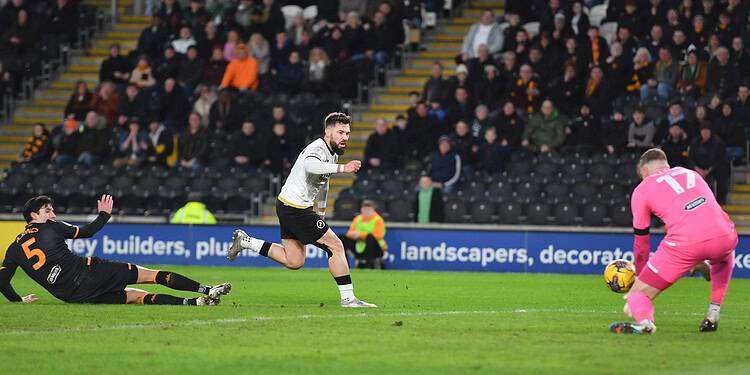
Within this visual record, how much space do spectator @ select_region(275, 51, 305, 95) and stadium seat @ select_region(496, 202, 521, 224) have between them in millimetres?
6700

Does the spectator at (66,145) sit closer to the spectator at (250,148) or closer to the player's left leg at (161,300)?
the spectator at (250,148)

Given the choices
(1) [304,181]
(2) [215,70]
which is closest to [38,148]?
(2) [215,70]

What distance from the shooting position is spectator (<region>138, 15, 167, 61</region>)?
33.0 m

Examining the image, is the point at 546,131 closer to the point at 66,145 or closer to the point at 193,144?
the point at 193,144

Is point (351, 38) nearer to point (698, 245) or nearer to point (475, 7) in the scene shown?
point (475, 7)

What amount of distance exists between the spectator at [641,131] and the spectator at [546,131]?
1456mm

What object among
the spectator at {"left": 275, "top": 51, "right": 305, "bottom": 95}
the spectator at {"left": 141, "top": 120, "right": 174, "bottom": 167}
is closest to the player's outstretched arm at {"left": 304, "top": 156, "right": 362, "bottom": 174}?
the spectator at {"left": 141, "top": 120, "right": 174, "bottom": 167}

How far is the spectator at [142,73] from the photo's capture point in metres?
32.0

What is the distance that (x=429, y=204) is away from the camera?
25.6 m

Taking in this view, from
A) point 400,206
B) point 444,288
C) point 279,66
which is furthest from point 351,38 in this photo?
point 444,288

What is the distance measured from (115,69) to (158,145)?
4.12 metres

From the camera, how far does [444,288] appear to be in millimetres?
19031

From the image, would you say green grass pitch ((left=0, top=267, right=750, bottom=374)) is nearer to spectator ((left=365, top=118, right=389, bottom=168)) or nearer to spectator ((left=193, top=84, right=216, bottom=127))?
spectator ((left=365, top=118, right=389, bottom=168))

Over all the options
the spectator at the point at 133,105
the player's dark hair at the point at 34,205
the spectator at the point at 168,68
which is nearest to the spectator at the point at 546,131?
the spectator at the point at 133,105
